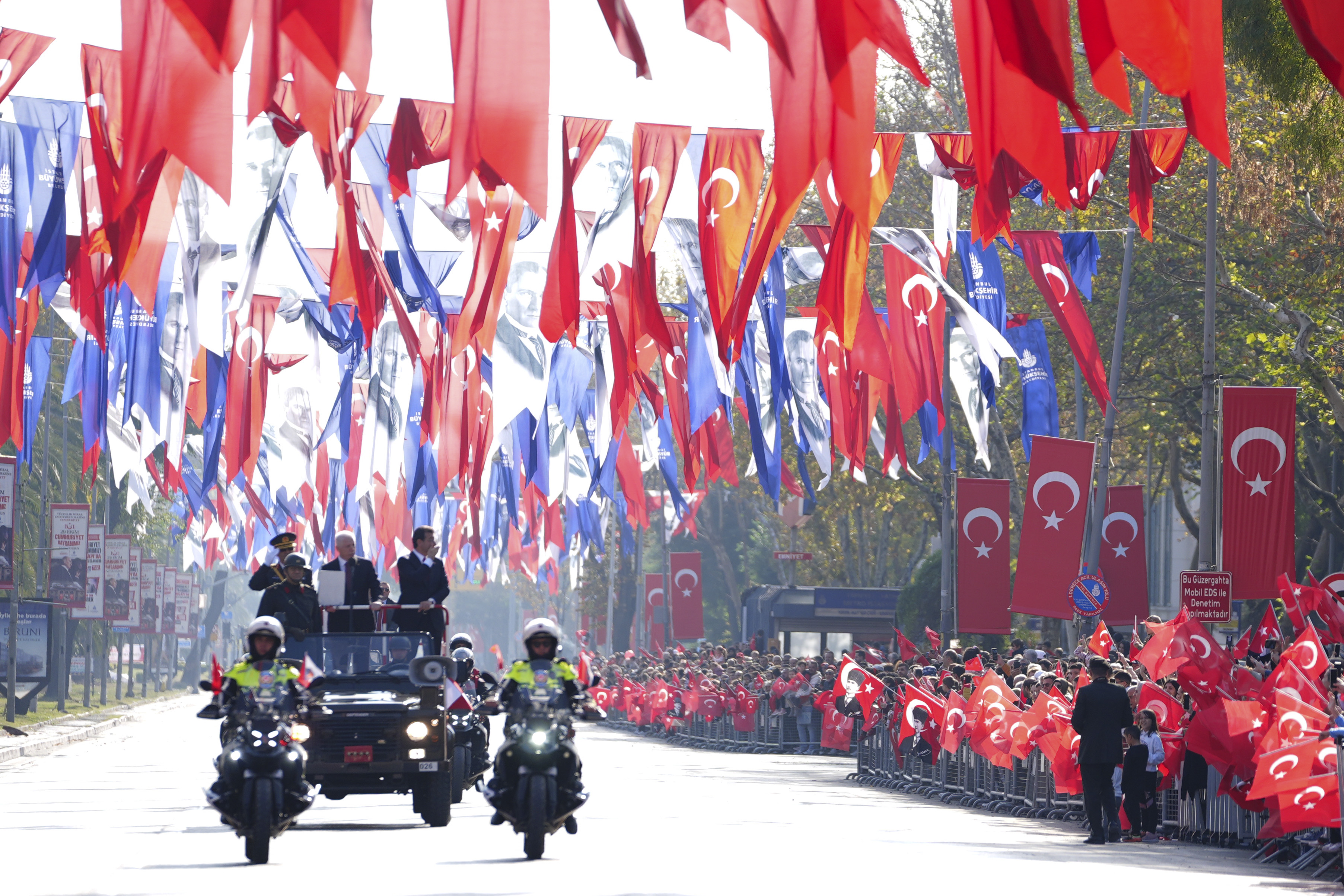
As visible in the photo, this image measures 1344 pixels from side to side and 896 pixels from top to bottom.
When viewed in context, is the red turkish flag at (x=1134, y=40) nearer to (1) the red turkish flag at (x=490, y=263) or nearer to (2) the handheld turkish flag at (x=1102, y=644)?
(1) the red turkish flag at (x=490, y=263)

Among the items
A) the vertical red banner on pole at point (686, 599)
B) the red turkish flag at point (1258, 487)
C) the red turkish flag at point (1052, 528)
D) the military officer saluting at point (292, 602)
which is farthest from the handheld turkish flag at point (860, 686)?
the vertical red banner on pole at point (686, 599)

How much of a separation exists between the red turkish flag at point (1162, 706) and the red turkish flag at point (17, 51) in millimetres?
11957

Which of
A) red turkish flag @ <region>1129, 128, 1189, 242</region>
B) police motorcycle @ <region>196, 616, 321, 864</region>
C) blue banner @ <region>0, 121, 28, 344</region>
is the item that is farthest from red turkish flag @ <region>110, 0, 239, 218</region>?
red turkish flag @ <region>1129, 128, 1189, 242</region>

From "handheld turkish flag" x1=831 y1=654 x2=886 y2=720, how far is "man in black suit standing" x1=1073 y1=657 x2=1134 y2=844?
9.33m

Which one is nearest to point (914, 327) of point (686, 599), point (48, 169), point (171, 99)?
point (48, 169)

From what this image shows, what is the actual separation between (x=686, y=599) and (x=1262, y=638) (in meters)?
36.1

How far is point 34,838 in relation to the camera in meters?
16.9

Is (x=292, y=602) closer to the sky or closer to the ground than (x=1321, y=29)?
closer to the ground

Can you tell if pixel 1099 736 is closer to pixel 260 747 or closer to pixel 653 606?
pixel 260 747

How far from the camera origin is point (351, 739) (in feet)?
57.2

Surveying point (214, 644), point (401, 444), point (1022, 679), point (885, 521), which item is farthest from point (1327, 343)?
point (214, 644)

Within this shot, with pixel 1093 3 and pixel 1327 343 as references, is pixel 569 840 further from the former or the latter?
pixel 1327 343

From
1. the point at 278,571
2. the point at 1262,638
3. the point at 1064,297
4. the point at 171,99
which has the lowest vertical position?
the point at 1262,638

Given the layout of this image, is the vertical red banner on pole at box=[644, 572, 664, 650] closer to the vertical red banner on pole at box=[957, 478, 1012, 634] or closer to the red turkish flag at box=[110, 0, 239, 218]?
the vertical red banner on pole at box=[957, 478, 1012, 634]
